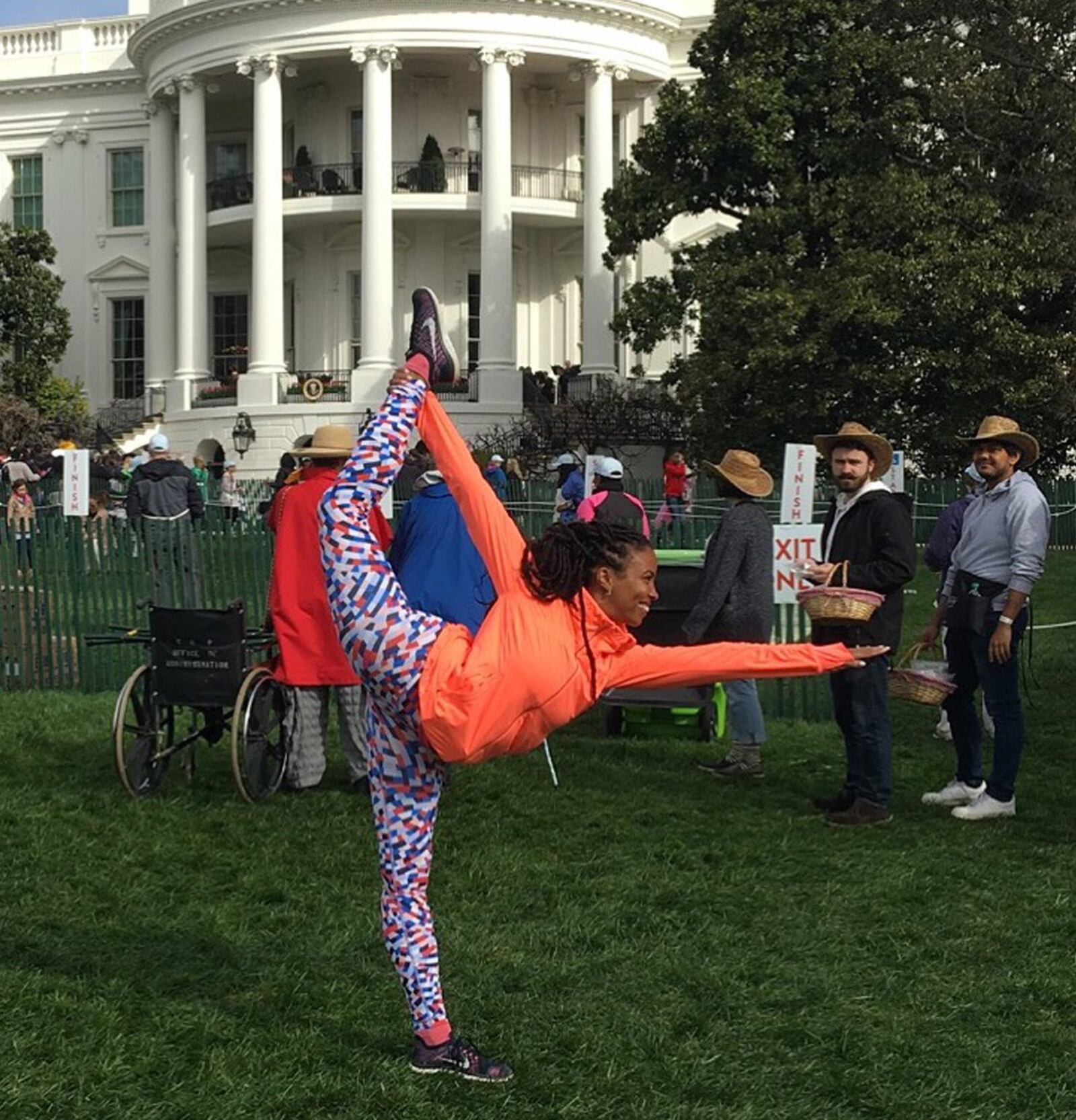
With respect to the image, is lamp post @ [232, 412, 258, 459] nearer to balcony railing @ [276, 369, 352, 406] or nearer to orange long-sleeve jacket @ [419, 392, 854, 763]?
balcony railing @ [276, 369, 352, 406]

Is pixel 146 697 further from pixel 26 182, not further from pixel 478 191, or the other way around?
pixel 26 182

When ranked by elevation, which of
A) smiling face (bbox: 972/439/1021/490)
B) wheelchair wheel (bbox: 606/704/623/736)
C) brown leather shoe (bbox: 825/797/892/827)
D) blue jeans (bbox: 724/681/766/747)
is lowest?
brown leather shoe (bbox: 825/797/892/827)

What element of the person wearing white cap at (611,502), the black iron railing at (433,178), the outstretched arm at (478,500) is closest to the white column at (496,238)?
the black iron railing at (433,178)

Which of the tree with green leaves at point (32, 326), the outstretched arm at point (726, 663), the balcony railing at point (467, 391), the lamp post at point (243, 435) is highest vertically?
the tree with green leaves at point (32, 326)

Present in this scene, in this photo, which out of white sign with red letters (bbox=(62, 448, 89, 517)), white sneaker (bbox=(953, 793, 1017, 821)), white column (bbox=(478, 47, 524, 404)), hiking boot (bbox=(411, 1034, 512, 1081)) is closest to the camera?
hiking boot (bbox=(411, 1034, 512, 1081))

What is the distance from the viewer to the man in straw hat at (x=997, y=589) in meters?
7.45

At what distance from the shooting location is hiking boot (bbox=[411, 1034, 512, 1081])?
14.8ft

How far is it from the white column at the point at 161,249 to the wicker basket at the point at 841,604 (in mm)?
36003

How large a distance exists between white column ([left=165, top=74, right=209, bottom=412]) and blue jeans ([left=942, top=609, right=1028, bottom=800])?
32.5 metres

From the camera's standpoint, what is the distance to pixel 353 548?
4.07 m

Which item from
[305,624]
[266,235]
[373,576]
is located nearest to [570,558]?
[373,576]

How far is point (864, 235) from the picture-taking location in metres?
25.8

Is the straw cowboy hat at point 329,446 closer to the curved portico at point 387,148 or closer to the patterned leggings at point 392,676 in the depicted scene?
the patterned leggings at point 392,676

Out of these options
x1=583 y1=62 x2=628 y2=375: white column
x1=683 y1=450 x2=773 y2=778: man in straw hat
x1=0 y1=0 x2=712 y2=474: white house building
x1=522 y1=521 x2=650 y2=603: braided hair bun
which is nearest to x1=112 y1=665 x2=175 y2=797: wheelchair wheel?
x1=683 y1=450 x2=773 y2=778: man in straw hat
